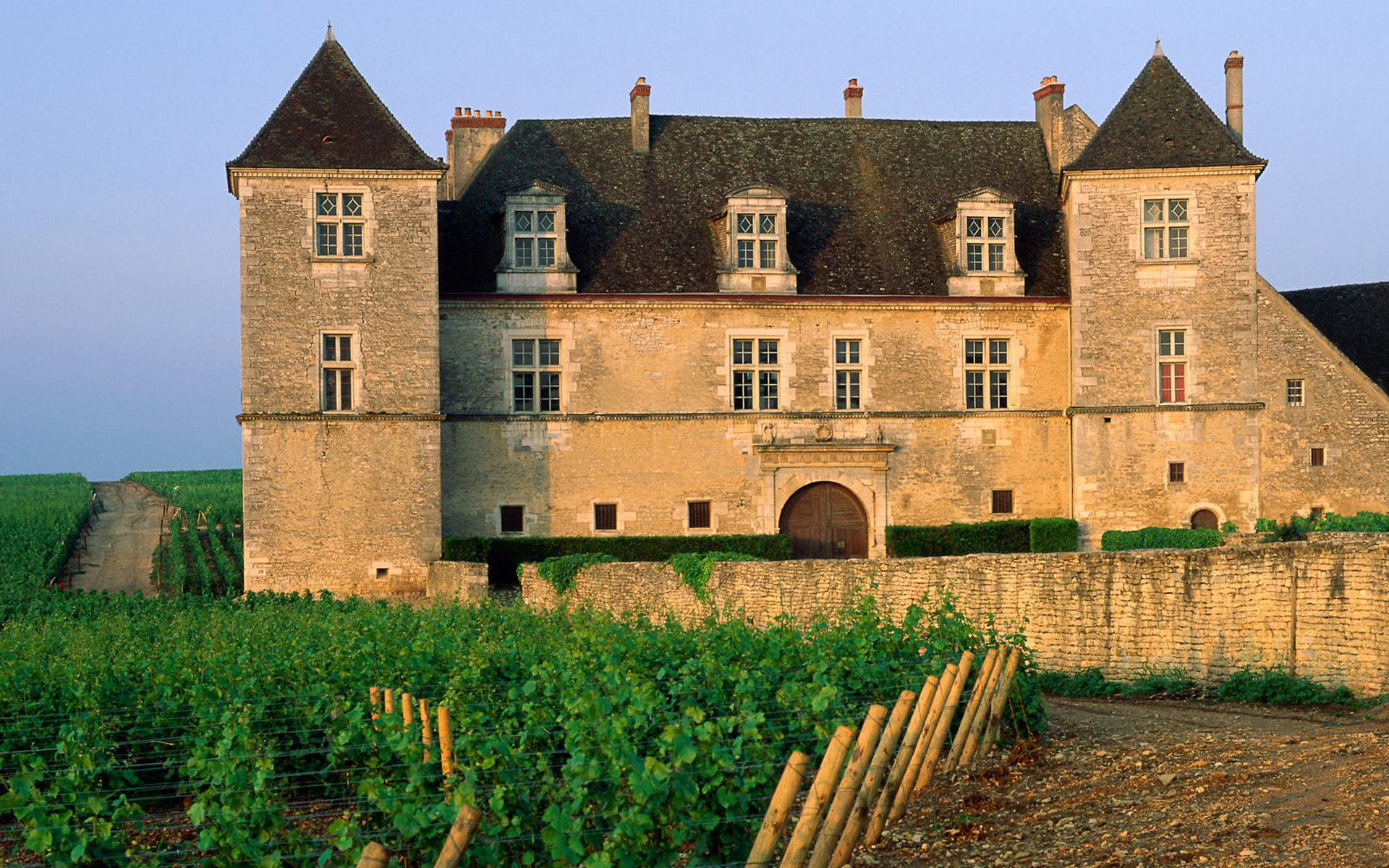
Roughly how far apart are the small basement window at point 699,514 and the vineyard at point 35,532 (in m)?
11.9

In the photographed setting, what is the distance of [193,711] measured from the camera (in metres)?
12.4

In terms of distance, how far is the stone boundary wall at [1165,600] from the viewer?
577 inches

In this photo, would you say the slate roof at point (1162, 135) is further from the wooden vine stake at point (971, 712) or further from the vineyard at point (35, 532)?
the vineyard at point (35, 532)

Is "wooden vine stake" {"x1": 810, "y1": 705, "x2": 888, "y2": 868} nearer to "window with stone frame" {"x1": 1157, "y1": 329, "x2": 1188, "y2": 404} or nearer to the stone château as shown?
the stone château

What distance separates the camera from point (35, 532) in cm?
4319

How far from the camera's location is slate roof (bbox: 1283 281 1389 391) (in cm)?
3469

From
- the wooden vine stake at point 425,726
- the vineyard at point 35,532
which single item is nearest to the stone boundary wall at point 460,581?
the vineyard at point 35,532

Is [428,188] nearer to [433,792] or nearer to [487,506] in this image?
[487,506]

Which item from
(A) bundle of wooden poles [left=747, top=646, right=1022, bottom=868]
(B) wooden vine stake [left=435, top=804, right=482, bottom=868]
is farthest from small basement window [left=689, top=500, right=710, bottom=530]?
(B) wooden vine stake [left=435, top=804, right=482, bottom=868]

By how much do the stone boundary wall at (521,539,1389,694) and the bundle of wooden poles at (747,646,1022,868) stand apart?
3818 millimetres

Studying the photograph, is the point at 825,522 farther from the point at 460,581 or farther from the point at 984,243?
the point at 460,581

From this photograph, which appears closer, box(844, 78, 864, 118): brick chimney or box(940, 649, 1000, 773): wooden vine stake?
box(940, 649, 1000, 773): wooden vine stake

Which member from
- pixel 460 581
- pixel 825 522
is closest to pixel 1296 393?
pixel 825 522

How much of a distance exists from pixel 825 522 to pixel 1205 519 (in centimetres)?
718
